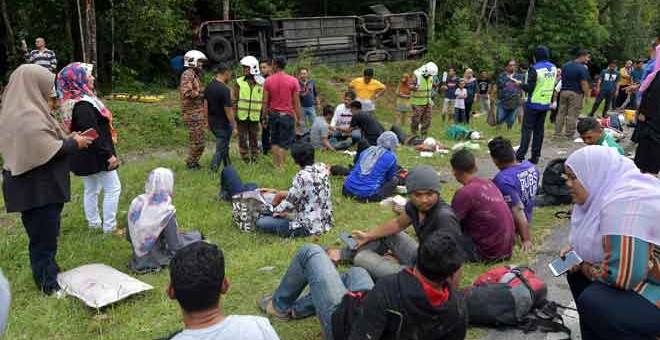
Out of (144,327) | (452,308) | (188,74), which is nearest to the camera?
(452,308)

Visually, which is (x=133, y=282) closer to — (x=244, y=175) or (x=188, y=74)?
(x=244, y=175)

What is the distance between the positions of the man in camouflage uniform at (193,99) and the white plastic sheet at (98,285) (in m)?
3.71

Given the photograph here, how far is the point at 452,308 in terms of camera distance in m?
2.56

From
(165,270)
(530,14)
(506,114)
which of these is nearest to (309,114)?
(506,114)

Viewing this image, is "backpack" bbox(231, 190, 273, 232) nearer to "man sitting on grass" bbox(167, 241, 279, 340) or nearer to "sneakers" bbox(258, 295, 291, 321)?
"sneakers" bbox(258, 295, 291, 321)

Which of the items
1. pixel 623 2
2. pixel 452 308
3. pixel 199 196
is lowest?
pixel 199 196

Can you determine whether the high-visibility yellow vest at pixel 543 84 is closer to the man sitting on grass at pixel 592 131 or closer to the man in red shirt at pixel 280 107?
the man sitting on grass at pixel 592 131

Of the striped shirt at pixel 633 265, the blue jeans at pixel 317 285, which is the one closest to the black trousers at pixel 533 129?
the blue jeans at pixel 317 285

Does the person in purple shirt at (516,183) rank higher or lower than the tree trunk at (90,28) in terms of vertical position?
lower

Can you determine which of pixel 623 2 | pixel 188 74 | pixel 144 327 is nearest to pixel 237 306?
pixel 144 327

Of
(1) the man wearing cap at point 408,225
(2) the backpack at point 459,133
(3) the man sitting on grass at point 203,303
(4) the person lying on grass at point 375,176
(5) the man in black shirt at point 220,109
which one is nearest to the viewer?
(3) the man sitting on grass at point 203,303

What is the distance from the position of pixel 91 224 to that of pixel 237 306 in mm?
2578

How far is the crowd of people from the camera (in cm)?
243

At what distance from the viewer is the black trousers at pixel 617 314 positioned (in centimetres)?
249
